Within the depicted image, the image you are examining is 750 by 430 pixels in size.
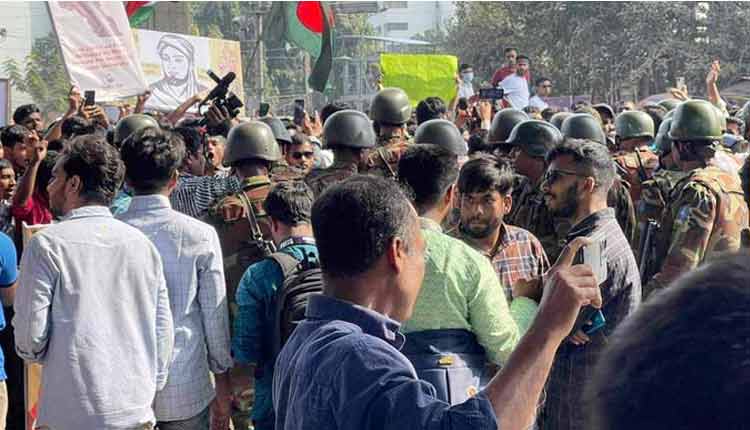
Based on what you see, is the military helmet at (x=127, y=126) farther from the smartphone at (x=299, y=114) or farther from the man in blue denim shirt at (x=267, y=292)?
the smartphone at (x=299, y=114)

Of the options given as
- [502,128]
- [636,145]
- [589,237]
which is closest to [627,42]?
[636,145]

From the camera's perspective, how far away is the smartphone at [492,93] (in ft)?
37.7

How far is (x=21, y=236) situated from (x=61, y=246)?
2171 mm

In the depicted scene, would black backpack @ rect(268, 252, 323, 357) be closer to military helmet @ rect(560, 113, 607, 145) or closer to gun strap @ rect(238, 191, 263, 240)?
gun strap @ rect(238, 191, 263, 240)

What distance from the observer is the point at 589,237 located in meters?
4.21

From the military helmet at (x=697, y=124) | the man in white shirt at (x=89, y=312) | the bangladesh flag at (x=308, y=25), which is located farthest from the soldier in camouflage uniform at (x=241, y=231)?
the bangladesh flag at (x=308, y=25)

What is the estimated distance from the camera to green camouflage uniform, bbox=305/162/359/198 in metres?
5.96

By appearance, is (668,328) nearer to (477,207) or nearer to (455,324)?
(455,324)

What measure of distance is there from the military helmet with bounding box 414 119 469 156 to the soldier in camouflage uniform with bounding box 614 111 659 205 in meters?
1.58

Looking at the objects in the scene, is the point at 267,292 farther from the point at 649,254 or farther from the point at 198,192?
the point at 649,254

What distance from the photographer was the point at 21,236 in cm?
600

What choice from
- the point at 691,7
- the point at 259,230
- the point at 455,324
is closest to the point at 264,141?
the point at 259,230

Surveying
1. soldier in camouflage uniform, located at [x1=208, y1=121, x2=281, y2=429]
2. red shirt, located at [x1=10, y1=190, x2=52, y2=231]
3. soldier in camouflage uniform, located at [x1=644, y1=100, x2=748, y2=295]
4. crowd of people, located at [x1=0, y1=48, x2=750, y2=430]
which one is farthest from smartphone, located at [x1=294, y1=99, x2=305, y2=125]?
soldier in camouflage uniform, located at [x1=644, y1=100, x2=748, y2=295]

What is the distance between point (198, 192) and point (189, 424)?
1.82 metres
